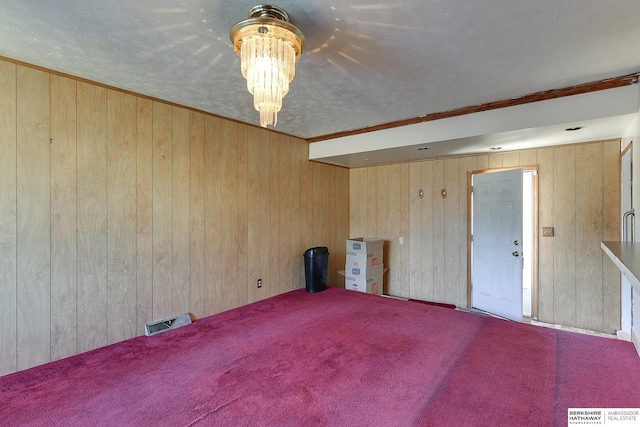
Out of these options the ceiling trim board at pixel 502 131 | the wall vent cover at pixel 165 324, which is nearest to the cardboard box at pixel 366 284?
the ceiling trim board at pixel 502 131


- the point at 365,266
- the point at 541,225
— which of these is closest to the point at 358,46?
the point at 365,266

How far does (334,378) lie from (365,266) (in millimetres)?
2650

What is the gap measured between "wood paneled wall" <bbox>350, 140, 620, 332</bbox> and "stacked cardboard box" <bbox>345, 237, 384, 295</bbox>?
1.67 ft

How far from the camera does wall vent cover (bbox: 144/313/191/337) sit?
3.02 m

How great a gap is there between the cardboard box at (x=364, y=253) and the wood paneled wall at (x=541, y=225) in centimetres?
51

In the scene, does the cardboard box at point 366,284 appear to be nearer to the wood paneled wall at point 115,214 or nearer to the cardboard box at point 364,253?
the cardboard box at point 364,253

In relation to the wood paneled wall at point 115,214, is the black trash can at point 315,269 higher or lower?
lower

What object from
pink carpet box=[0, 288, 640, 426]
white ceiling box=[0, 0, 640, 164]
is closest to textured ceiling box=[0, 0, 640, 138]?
white ceiling box=[0, 0, 640, 164]

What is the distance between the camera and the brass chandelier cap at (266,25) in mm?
1592

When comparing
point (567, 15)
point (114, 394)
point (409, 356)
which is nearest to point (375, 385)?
point (409, 356)

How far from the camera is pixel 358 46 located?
6.79 feet

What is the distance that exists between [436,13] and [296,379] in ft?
8.34

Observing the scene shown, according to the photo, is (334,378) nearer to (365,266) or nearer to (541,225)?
(365,266)

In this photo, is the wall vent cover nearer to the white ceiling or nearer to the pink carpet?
the pink carpet
